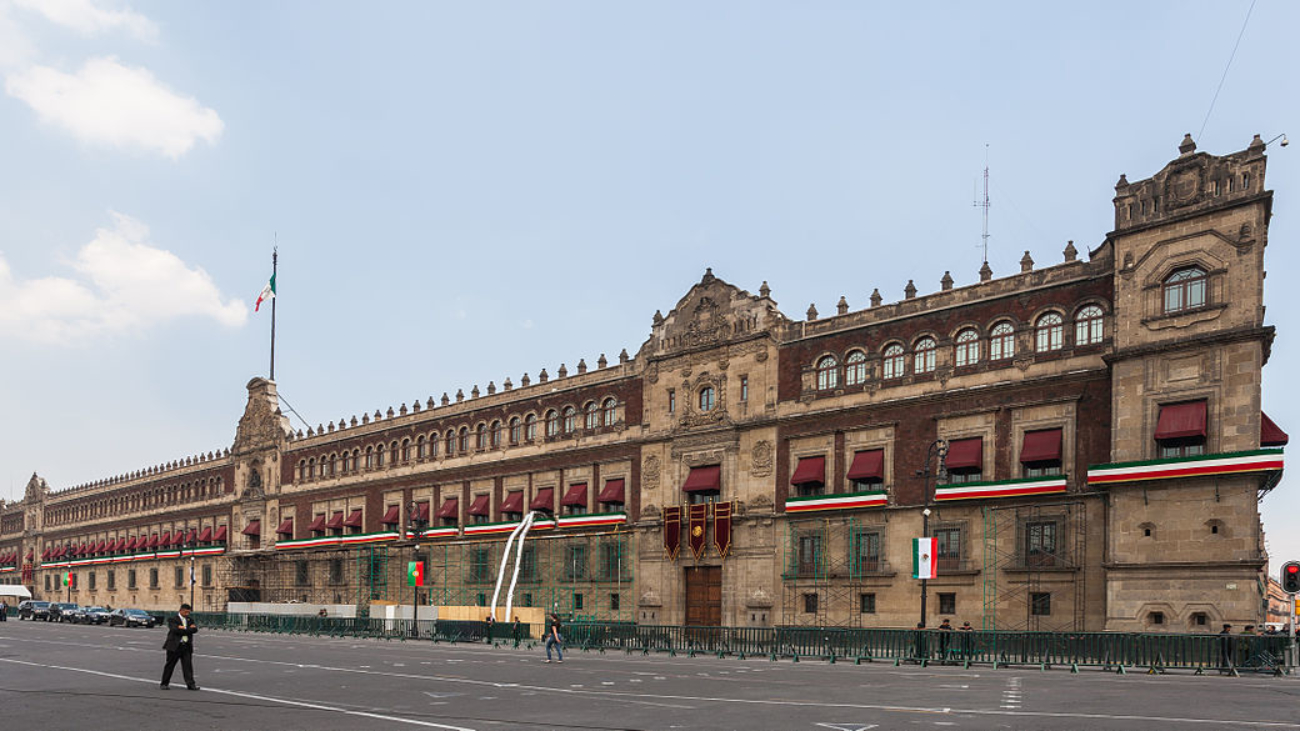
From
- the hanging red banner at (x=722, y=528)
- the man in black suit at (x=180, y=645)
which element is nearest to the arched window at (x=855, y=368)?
the hanging red banner at (x=722, y=528)

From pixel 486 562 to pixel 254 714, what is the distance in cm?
4545

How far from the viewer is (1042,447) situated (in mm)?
39000

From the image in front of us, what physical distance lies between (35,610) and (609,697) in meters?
73.6

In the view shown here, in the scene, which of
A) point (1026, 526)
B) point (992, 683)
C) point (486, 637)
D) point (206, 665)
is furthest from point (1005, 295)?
point (206, 665)

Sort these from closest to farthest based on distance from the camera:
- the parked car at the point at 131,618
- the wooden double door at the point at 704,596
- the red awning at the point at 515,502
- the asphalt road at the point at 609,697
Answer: the asphalt road at the point at 609,697 → the wooden double door at the point at 704,596 → the red awning at the point at 515,502 → the parked car at the point at 131,618

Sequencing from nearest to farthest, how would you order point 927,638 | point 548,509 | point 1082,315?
point 927,638 < point 1082,315 < point 548,509

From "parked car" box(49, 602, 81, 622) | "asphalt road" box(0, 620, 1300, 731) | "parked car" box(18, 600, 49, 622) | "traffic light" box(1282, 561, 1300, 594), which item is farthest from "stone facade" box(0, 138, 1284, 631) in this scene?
"parked car" box(18, 600, 49, 622)

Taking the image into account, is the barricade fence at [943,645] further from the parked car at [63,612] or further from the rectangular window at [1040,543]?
the parked car at [63,612]

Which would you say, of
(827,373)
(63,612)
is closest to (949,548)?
(827,373)

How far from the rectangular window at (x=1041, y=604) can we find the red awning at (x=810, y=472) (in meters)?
10.2

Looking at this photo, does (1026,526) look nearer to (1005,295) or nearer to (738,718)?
(1005,295)

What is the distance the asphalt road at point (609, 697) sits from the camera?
1672 cm

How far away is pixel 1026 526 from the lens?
3919cm

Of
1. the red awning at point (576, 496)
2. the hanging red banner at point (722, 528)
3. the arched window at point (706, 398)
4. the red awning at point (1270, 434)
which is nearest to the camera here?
the red awning at point (1270, 434)
